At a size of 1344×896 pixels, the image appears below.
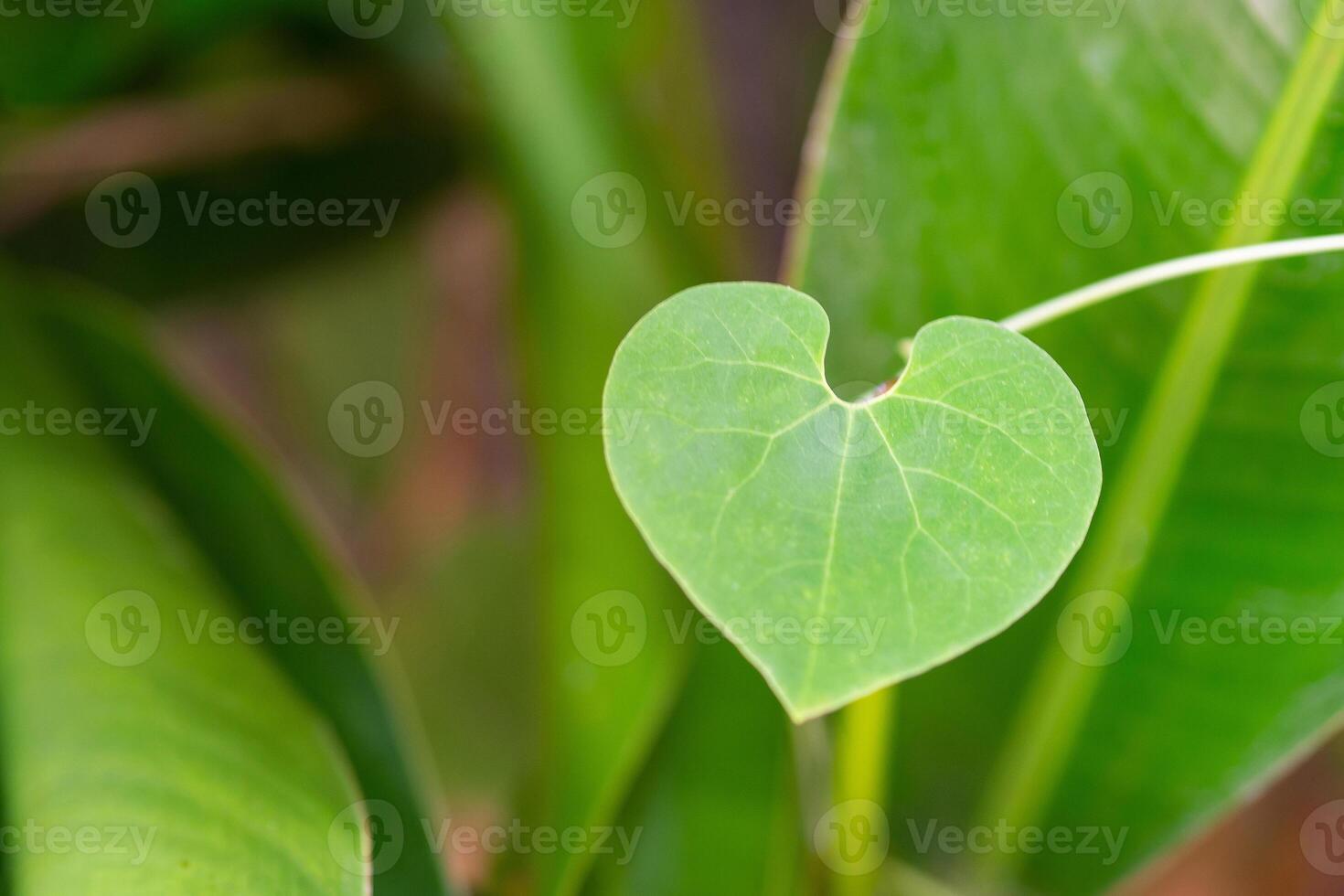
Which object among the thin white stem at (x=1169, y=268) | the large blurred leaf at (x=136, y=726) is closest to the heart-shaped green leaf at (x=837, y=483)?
the thin white stem at (x=1169, y=268)

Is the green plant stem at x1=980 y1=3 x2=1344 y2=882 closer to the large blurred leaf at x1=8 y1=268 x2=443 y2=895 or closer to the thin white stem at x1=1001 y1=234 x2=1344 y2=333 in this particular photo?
the thin white stem at x1=1001 y1=234 x2=1344 y2=333

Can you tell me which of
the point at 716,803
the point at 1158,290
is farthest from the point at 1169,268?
the point at 716,803

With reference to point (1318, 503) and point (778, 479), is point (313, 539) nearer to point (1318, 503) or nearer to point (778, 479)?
point (778, 479)

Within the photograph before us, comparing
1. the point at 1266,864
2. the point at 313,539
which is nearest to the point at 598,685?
the point at 313,539

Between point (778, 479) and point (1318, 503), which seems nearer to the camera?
point (778, 479)

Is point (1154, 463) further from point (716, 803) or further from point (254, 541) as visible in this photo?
point (254, 541)

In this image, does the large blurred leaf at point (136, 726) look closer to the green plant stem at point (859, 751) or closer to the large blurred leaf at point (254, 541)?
the large blurred leaf at point (254, 541)
